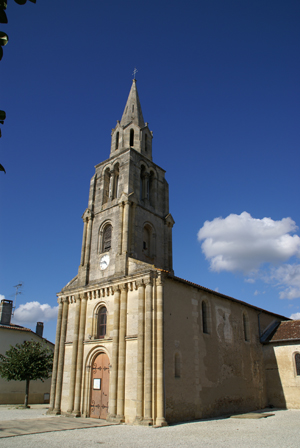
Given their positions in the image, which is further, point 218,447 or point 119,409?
point 119,409

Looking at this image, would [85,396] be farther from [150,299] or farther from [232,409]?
[232,409]

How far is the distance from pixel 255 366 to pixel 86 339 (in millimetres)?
12933

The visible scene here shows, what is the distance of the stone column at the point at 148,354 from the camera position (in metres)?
16.2

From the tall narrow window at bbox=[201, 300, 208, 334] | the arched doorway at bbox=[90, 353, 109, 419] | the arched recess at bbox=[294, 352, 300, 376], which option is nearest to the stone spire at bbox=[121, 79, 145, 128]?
the tall narrow window at bbox=[201, 300, 208, 334]

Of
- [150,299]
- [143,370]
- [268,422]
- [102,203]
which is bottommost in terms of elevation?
[268,422]

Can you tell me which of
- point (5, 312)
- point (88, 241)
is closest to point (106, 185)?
point (88, 241)

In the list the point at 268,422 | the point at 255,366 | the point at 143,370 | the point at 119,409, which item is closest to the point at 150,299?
the point at 143,370

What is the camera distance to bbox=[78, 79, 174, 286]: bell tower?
22.1m

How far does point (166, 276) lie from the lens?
1895 centimetres

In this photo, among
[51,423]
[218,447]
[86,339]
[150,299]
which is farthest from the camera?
[86,339]

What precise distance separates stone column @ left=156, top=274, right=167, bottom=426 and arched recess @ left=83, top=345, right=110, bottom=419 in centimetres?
392

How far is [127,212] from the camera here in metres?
22.4

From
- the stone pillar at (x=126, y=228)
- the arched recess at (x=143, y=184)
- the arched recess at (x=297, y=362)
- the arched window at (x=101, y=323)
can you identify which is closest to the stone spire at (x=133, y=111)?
the arched recess at (x=143, y=184)

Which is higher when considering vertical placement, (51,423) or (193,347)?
(193,347)
